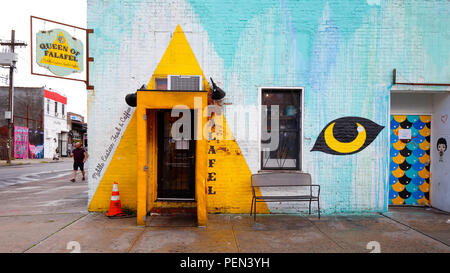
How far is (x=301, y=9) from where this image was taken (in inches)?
271

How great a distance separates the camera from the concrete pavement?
469 cm

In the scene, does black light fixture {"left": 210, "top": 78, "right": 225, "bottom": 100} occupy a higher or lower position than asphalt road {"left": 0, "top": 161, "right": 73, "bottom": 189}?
higher

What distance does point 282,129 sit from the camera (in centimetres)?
705

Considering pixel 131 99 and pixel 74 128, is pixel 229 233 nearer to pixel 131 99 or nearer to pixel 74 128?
pixel 131 99

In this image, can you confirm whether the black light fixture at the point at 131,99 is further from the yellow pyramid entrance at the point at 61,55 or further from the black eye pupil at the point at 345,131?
the black eye pupil at the point at 345,131

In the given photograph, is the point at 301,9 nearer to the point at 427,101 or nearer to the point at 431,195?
the point at 427,101

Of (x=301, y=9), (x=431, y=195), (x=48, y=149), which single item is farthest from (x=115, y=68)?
(x=48, y=149)

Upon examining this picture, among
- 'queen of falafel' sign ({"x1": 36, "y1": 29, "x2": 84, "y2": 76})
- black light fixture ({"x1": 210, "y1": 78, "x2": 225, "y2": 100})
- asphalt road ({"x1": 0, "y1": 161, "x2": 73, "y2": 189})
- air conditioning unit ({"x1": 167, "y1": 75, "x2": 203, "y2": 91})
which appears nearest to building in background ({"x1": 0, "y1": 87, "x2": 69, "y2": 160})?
asphalt road ({"x1": 0, "y1": 161, "x2": 73, "y2": 189})

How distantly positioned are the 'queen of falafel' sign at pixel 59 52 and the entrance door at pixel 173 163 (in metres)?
2.43

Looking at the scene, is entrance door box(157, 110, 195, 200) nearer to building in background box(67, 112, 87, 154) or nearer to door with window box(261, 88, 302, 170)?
door with window box(261, 88, 302, 170)

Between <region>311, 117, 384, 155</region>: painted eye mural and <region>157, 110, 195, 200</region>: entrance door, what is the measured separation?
3335mm

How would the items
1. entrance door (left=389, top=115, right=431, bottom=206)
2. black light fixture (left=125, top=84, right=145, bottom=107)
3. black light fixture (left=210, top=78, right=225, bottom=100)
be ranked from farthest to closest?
1. entrance door (left=389, top=115, right=431, bottom=206)
2. black light fixture (left=210, top=78, right=225, bottom=100)
3. black light fixture (left=125, top=84, right=145, bottom=107)

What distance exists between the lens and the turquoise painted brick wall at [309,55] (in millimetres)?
6852

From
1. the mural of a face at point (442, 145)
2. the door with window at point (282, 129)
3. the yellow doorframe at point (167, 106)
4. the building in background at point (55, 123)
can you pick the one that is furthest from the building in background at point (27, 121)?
the mural of a face at point (442, 145)
